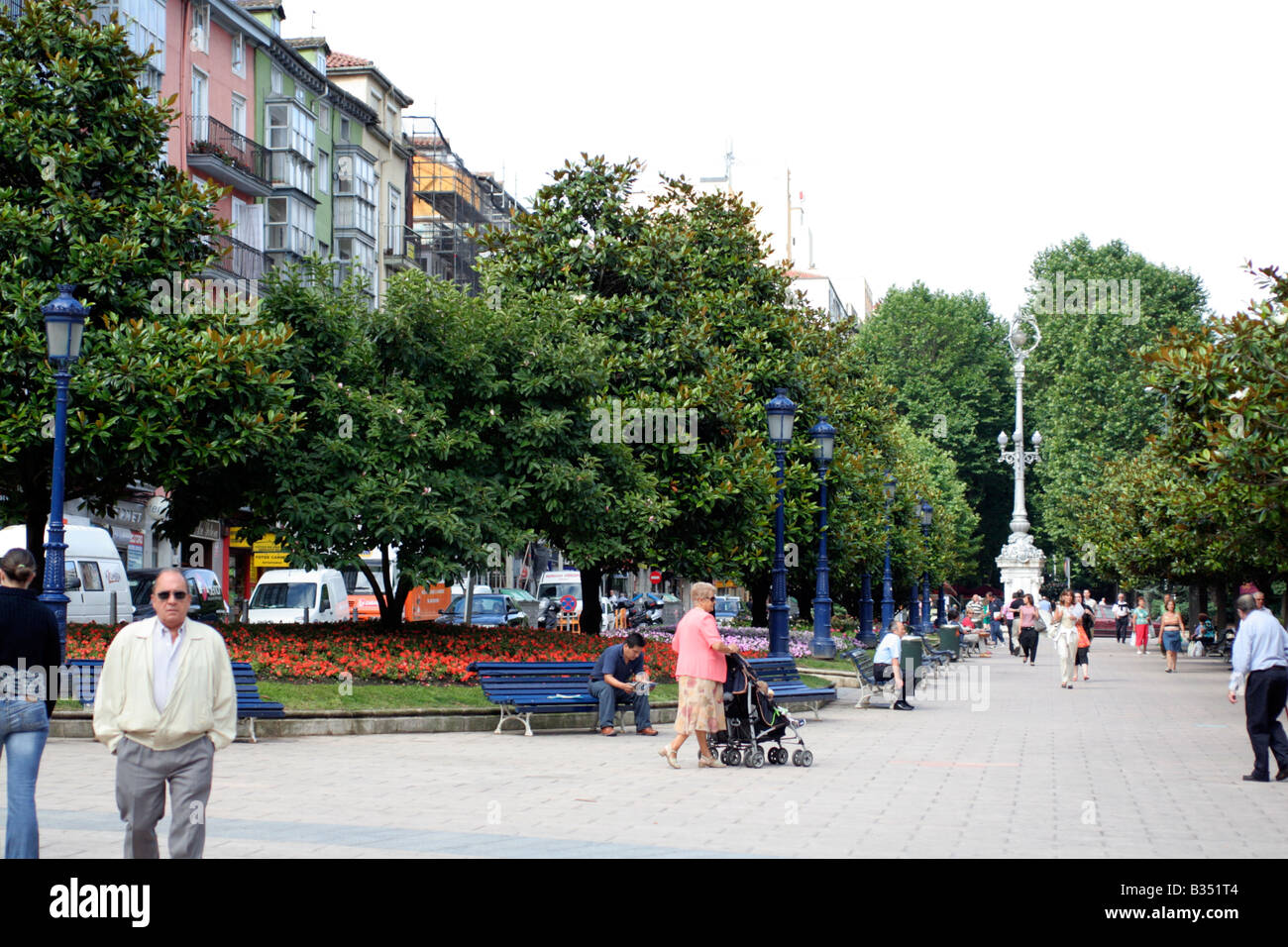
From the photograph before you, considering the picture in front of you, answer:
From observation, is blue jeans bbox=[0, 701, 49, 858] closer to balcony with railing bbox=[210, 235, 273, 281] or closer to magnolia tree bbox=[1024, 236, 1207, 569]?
balcony with railing bbox=[210, 235, 273, 281]

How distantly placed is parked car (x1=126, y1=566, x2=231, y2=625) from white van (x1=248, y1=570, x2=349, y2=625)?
1.10 meters

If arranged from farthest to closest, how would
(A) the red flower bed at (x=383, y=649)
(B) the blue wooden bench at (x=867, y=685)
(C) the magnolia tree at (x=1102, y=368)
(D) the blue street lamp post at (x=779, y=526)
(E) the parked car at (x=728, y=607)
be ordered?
(C) the magnolia tree at (x=1102, y=368)
(E) the parked car at (x=728, y=607)
(B) the blue wooden bench at (x=867, y=685)
(D) the blue street lamp post at (x=779, y=526)
(A) the red flower bed at (x=383, y=649)

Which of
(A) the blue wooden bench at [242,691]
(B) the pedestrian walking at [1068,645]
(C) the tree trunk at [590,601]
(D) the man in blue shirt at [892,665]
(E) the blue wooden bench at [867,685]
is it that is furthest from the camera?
(B) the pedestrian walking at [1068,645]

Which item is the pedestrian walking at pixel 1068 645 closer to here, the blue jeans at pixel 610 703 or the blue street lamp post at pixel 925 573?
the blue jeans at pixel 610 703

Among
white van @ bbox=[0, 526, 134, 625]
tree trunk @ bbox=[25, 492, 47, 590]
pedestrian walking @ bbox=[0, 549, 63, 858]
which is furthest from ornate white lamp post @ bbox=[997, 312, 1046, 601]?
pedestrian walking @ bbox=[0, 549, 63, 858]

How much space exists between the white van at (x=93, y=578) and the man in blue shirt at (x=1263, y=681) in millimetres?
19628

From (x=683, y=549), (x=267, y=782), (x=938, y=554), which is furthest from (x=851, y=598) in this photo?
(x=267, y=782)

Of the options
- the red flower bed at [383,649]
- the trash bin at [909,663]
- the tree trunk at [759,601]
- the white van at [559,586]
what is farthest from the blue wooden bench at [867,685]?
the white van at [559,586]

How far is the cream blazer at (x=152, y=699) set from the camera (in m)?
7.23

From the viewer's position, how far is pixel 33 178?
21.8 meters

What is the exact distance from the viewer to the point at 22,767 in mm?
8117

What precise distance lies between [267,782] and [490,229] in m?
18.3

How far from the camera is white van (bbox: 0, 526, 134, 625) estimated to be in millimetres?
27891

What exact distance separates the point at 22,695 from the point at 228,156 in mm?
38766
